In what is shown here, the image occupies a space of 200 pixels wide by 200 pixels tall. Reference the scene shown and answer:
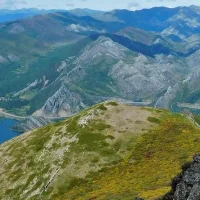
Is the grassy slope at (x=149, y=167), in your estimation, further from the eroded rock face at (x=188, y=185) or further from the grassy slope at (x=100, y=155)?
the eroded rock face at (x=188, y=185)

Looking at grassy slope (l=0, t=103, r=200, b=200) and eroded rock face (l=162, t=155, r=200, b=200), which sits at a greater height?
eroded rock face (l=162, t=155, r=200, b=200)

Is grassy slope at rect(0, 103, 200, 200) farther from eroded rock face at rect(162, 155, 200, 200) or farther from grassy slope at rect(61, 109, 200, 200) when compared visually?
eroded rock face at rect(162, 155, 200, 200)

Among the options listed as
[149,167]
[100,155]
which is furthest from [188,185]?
[100,155]

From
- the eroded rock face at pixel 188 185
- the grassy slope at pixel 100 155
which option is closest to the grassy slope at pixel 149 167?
the grassy slope at pixel 100 155

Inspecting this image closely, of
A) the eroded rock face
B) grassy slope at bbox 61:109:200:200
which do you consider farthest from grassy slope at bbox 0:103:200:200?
the eroded rock face

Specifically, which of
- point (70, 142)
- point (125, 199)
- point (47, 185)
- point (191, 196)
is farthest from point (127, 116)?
point (191, 196)

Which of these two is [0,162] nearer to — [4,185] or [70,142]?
[4,185]
